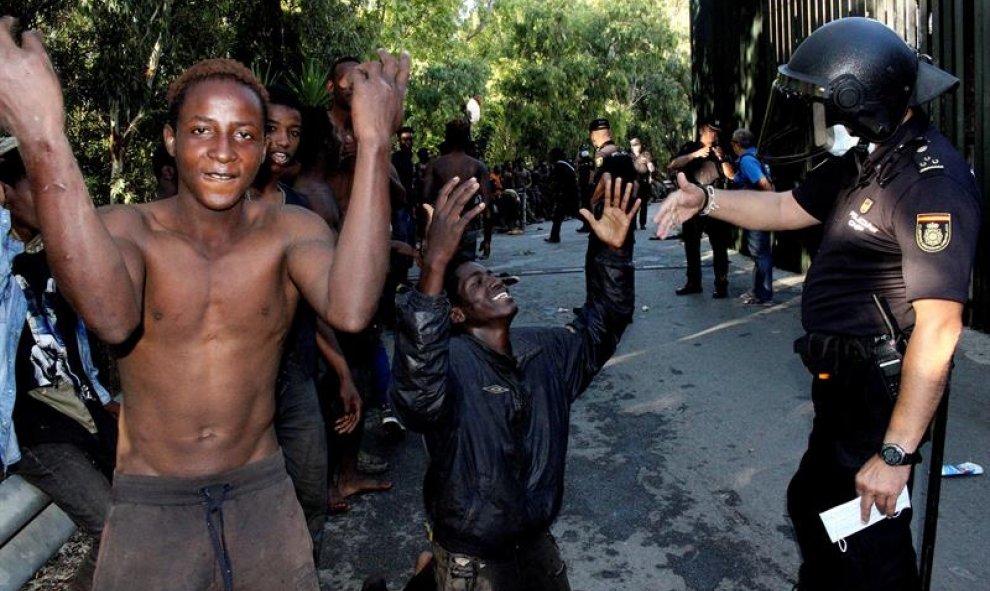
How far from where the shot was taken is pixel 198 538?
228 centimetres

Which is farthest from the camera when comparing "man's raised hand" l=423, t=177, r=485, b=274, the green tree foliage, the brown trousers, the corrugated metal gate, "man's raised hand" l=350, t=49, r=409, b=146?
the green tree foliage

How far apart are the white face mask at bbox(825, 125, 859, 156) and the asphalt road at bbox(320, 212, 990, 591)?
188cm

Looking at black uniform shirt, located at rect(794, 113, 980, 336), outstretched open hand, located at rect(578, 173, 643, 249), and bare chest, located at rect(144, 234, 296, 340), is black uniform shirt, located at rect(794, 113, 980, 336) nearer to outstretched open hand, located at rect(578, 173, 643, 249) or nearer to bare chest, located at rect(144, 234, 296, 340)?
outstretched open hand, located at rect(578, 173, 643, 249)

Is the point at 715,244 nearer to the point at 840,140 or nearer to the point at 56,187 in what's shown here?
the point at 840,140

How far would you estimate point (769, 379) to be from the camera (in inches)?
269

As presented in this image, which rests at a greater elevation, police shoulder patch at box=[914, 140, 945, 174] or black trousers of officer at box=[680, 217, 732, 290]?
police shoulder patch at box=[914, 140, 945, 174]

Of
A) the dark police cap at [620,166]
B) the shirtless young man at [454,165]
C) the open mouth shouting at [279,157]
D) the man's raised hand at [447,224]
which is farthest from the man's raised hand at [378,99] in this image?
the shirtless young man at [454,165]

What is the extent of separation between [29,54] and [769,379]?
598 centimetres

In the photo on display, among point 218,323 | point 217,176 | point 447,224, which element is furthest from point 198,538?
point 447,224

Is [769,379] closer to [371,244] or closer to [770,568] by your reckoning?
[770,568]

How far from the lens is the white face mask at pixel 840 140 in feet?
9.98

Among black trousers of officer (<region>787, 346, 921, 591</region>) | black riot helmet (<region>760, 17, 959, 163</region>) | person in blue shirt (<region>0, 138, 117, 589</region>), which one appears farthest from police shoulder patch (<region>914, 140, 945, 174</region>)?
person in blue shirt (<region>0, 138, 117, 589</region>)

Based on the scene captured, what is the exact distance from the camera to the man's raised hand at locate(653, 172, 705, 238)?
11.5 feet

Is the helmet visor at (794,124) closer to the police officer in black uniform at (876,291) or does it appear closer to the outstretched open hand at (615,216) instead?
the police officer in black uniform at (876,291)
